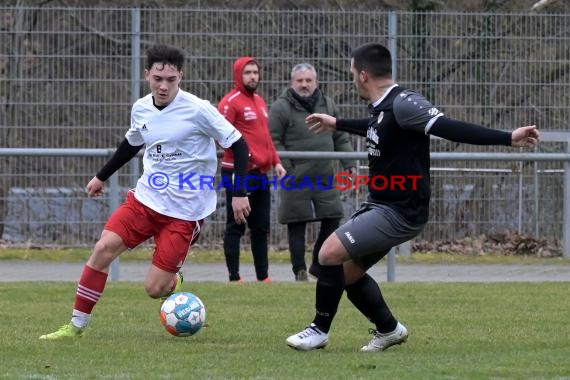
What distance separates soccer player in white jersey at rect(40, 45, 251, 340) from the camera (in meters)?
8.29

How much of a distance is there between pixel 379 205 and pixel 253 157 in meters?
4.64

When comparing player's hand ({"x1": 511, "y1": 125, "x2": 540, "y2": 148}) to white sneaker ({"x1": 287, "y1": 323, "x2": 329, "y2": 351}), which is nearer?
player's hand ({"x1": 511, "y1": 125, "x2": 540, "y2": 148})

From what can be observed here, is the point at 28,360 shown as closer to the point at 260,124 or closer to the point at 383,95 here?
the point at 383,95

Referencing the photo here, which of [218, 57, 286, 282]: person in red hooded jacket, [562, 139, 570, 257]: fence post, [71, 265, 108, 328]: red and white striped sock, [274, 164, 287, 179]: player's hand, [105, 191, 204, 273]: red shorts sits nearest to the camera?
[71, 265, 108, 328]: red and white striped sock

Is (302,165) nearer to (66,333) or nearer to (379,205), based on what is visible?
(66,333)

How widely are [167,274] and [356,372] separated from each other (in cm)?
206

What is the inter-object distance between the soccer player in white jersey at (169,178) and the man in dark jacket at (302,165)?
13.5ft

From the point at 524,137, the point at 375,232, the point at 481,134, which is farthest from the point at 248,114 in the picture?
the point at 524,137

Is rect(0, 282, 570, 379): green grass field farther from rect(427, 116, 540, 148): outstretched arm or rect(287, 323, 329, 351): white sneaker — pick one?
rect(427, 116, 540, 148): outstretched arm

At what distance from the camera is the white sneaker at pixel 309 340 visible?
24.8ft

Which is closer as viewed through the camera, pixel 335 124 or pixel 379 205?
pixel 379 205

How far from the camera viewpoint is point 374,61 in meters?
7.61

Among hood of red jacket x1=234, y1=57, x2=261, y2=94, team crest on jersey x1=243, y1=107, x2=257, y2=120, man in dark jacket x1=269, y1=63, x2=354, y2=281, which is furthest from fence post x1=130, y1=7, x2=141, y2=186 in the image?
team crest on jersey x1=243, y1=107, x2=257, y2=120

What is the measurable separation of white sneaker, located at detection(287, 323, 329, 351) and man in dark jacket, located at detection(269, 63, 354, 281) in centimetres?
485
